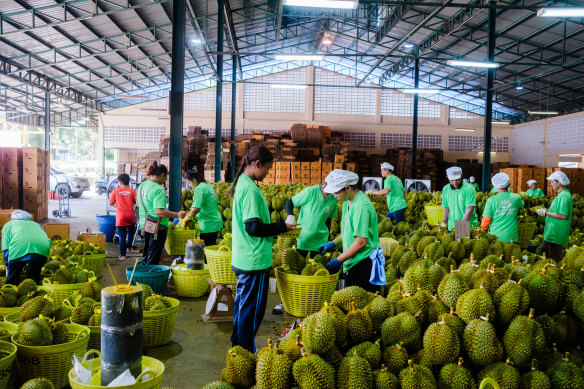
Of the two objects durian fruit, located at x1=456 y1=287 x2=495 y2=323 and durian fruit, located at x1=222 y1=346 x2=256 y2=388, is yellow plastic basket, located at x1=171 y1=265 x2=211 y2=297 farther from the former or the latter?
durian fruit, located at x1=456 y1=287 x2=495 y2=323

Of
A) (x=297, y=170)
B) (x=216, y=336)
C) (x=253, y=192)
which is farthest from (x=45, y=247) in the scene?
(x=297, y=170)

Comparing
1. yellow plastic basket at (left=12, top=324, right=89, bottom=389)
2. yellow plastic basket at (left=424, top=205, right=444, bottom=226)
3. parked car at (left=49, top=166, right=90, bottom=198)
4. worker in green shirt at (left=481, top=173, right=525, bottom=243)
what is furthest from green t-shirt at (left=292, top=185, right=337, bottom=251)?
parked car at (left=49, top=166, right=90, bottom=198)

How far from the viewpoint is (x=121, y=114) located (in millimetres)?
25781

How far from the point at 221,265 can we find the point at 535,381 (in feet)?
10.1

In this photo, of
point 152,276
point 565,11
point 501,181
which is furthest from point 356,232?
point 565,11

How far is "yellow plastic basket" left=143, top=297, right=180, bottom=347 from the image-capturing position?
380cm

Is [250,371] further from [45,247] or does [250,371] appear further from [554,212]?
[554,212]

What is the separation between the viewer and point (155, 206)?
236 inches

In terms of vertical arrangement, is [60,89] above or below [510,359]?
above

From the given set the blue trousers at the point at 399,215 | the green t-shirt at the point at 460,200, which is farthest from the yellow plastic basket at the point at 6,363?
the blue trousers at the point at 399,215

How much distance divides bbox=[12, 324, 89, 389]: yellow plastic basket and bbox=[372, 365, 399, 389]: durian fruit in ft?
6.46

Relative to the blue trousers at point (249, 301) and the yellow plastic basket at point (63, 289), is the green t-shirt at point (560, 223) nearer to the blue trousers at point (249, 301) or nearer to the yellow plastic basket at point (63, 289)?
the blue trousers at point (249, 301)

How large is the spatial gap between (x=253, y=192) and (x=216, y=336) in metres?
1.77

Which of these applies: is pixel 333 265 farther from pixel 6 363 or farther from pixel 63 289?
pixel 63 289
